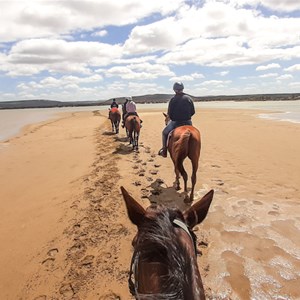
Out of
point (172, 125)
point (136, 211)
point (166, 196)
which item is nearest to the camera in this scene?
point (136, 211)

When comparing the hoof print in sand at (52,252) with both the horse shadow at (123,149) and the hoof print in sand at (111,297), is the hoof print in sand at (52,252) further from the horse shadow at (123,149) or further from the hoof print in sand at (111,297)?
the horse shadow at (123,149)

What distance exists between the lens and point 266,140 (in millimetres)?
13797

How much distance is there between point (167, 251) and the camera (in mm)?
1403

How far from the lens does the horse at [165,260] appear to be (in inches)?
50.6

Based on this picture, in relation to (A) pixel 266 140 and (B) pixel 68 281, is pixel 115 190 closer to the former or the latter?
(B) pixel 68 281

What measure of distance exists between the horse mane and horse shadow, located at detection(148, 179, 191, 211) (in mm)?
4562

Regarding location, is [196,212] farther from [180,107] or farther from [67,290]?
[180,107]

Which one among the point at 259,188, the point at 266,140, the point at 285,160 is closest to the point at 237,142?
the point at 266,140

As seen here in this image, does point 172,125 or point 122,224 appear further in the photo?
point 172,125

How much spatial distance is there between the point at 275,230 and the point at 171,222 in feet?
13.4

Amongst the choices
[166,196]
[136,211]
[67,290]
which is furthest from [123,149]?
[136,211]

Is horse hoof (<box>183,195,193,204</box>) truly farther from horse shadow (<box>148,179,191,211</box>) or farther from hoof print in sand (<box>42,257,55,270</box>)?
hoof print in sand (<box>42,257,55,270</box>)

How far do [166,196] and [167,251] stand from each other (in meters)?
5.42

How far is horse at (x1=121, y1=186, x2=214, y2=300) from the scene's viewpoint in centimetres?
129
